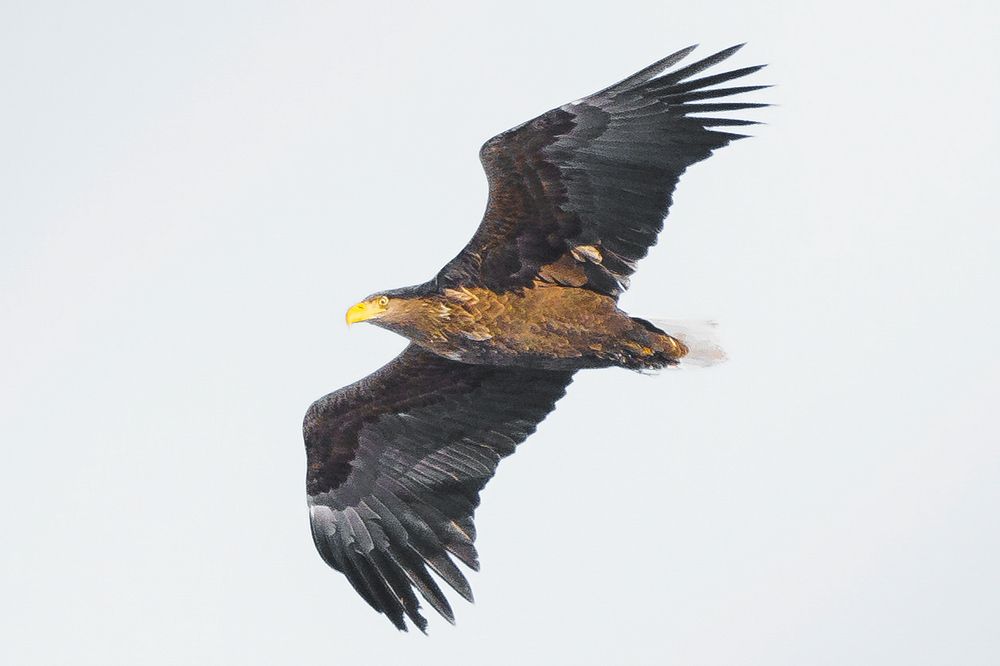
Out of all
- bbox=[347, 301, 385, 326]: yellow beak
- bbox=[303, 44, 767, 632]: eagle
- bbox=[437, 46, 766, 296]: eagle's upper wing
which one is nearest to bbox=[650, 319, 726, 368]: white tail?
bbox=[303, 44, 767, 632]: eagle

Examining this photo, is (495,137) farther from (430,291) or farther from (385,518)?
(385,518)

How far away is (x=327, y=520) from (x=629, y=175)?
3.58m

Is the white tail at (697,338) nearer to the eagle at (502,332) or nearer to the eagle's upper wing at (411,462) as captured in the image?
the eagle at (502,332)

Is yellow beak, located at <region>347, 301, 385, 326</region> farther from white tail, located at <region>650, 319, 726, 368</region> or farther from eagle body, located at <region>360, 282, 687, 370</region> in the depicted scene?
white tail, located at <region>650, 319, 726, 368</region>

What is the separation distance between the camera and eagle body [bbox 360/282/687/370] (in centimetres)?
1112

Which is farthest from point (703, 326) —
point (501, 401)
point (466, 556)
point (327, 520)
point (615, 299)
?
point (327, 520)

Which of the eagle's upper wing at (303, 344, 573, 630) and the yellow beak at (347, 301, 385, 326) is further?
the eagle's upper wing at (303, 344, 573, 630)

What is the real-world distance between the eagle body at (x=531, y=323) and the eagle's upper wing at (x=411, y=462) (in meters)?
0.93

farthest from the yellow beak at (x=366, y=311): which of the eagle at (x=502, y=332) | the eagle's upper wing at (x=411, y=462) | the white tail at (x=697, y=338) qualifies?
the white tail at (x=697, y=338)

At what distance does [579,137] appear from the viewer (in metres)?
10.7

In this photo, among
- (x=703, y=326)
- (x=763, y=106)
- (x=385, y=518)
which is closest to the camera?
(x=763, y=106)

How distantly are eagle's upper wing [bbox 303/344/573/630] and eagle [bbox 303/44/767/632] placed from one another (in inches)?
0.4

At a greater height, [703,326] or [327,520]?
[703,326]

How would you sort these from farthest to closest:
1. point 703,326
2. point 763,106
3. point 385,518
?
point 385,518 → point 703,326 → point 763,106
